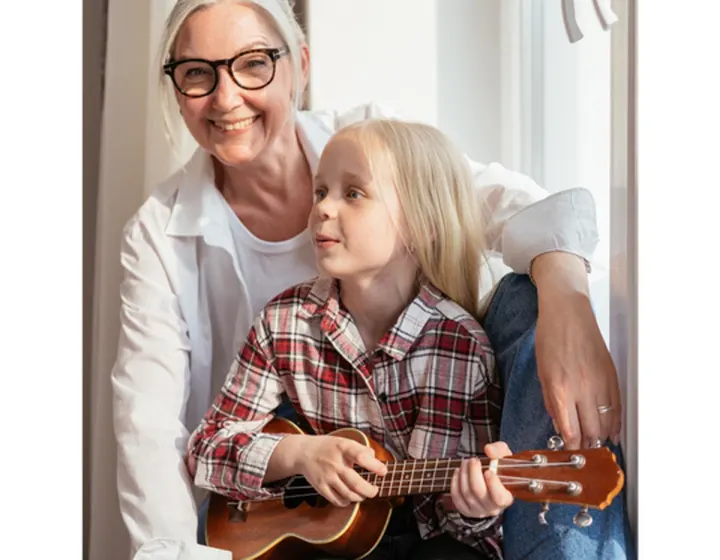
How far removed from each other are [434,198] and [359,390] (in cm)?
22

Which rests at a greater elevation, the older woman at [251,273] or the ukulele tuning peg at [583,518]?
the older woman at [251,273]

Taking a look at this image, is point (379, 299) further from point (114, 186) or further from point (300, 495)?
point (114, 186)

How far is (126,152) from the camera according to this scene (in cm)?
115

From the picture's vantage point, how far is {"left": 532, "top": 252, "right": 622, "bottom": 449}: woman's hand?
32.2 inches

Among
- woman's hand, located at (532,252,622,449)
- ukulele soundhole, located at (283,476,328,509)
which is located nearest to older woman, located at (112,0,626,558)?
woman's hand, located at (532,252,622,449)

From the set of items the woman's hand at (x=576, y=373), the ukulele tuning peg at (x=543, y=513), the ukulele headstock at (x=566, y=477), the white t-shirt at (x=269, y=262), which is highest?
the white t-shirt at (x=269, y=262)

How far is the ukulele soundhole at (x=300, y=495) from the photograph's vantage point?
100cm

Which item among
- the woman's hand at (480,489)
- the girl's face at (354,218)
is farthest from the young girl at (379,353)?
the woman's hand at (480,489)

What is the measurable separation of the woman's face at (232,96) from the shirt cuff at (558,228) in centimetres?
32

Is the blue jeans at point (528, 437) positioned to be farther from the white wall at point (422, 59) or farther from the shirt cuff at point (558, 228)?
the white wall at point (422, 59)

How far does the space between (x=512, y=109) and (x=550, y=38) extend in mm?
88

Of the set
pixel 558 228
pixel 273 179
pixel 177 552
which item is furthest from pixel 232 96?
pixel 177 552

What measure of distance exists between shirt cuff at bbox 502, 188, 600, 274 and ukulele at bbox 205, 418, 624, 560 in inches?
8.5
